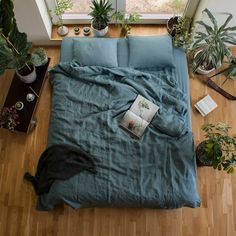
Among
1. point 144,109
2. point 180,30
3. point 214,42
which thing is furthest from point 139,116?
point 180,30

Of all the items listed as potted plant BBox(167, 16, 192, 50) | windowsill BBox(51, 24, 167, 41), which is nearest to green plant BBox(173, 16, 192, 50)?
potted plant BBox(167, 16, 192, 50)

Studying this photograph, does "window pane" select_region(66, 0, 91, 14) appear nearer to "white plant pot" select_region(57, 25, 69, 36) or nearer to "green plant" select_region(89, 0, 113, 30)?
"green plant" select_region(89, 0, 113, 30)

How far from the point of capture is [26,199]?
238 centimetres

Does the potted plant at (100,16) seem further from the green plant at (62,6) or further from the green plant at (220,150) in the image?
the green plant at (220,150)

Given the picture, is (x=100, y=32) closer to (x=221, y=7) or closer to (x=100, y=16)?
(x=100, y=16)

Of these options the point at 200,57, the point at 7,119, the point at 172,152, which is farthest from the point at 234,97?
the point at 7,119

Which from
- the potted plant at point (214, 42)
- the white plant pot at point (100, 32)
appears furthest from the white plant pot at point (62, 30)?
the potted plant at point (214, 42)

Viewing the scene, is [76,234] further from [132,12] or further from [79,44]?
[132,12]

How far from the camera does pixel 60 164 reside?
2.18 metres

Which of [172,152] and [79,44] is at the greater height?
[79,44]

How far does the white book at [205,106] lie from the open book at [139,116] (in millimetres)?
519

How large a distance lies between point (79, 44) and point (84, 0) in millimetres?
513

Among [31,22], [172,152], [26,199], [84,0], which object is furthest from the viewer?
[84,0]

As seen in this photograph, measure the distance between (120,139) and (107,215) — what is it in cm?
67
